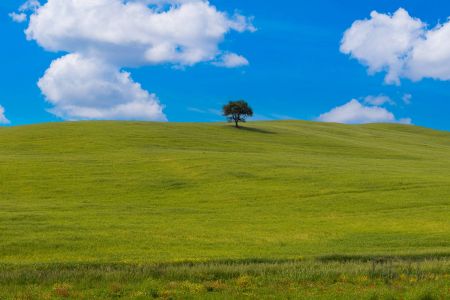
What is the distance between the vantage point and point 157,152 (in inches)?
2274

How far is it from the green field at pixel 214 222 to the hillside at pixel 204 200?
11 cm

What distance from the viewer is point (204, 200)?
3684 cm

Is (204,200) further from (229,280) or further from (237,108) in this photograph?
(237,108)

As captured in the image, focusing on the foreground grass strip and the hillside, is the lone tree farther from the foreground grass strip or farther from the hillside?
the foreground grass strip

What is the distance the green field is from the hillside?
110mm

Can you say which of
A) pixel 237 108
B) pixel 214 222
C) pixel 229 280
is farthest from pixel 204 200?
pixel 237 108

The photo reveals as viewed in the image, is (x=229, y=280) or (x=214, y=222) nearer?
(x=229, y=280)

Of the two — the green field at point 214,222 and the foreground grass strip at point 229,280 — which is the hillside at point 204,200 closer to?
the green field at point 214,222

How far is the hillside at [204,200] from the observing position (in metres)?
22.0

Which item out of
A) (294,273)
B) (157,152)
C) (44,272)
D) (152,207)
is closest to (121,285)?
(44,272)

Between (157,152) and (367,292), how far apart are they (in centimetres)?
4600

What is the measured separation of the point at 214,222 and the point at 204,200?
28.3 ft

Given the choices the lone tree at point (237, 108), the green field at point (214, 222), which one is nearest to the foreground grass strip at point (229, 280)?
the green field at point (214, 222)

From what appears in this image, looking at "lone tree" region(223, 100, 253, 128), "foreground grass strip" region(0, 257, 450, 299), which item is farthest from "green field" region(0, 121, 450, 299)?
"lone tree" region(223, 100, 253, 128)
